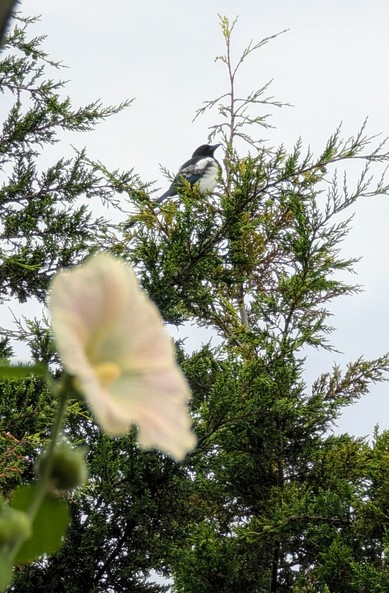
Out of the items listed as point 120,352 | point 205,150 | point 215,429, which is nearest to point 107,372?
point 120,352

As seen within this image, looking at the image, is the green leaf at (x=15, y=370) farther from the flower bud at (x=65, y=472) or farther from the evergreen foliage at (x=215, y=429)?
the evergreen foliage at (x=215, y=429)

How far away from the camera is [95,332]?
21cm

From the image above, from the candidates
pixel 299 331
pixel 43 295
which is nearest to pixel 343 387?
pixel 299 331

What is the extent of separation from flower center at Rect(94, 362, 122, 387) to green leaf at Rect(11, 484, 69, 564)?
0.15 ft

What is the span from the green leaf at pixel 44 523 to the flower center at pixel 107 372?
45mm

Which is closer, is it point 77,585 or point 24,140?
point 77,585

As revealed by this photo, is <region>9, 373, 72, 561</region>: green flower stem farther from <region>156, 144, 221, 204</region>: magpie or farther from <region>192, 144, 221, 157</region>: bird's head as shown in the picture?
<region>192, 144, 221, 157</region>: bird's head

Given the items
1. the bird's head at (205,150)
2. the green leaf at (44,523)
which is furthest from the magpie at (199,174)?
the green leaf at (44,523)

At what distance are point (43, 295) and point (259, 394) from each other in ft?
5.16

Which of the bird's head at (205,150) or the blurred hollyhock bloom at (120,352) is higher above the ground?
the bird's head at (205,150)

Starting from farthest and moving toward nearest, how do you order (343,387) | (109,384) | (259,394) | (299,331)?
(343,387) < (299,331) < (259,394) < (109,384)

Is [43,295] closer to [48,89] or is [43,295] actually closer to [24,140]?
[24,140]

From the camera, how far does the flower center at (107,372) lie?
198 mm

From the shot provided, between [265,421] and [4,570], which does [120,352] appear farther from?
[265,421]
